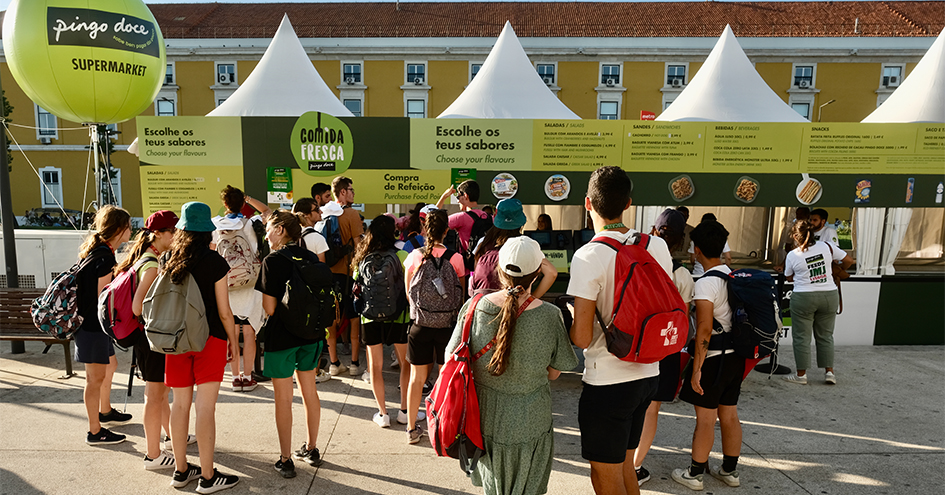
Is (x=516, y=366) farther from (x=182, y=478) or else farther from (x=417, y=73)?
(x=417, y=73)

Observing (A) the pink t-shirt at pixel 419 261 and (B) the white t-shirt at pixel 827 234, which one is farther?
(B) the white t-shirt at pixel 827 234

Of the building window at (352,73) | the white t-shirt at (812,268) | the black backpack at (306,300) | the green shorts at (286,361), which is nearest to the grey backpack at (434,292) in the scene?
the black backpack at (306,300)

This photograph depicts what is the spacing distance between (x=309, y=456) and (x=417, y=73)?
2912 centimetres


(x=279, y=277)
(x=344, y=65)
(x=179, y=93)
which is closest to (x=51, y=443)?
(x=279, y=277)

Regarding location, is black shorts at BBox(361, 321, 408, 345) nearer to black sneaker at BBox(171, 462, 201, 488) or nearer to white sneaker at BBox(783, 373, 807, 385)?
black sneaker at BBox(171, 462, 201, 488)

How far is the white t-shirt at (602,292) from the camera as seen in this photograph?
2.23 meters

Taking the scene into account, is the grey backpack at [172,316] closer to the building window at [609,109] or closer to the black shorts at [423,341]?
the black shorts at [423,341]

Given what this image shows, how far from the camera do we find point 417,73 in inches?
1180

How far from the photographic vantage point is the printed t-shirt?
9.49 ft

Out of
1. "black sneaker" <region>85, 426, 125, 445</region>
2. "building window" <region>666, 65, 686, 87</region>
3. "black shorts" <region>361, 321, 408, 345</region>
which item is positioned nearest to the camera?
"black sneaker" <region>85, 426, 125, 445</region>

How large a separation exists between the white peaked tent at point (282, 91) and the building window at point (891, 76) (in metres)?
31.8

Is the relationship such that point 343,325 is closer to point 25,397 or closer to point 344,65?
point 25,397

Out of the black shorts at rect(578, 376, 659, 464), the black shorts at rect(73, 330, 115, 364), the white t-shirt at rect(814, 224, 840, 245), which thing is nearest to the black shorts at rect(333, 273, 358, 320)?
the black shorts at rect(73, 330, 115, 364)

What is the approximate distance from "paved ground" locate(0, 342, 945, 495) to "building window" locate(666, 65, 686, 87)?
27.3 m
